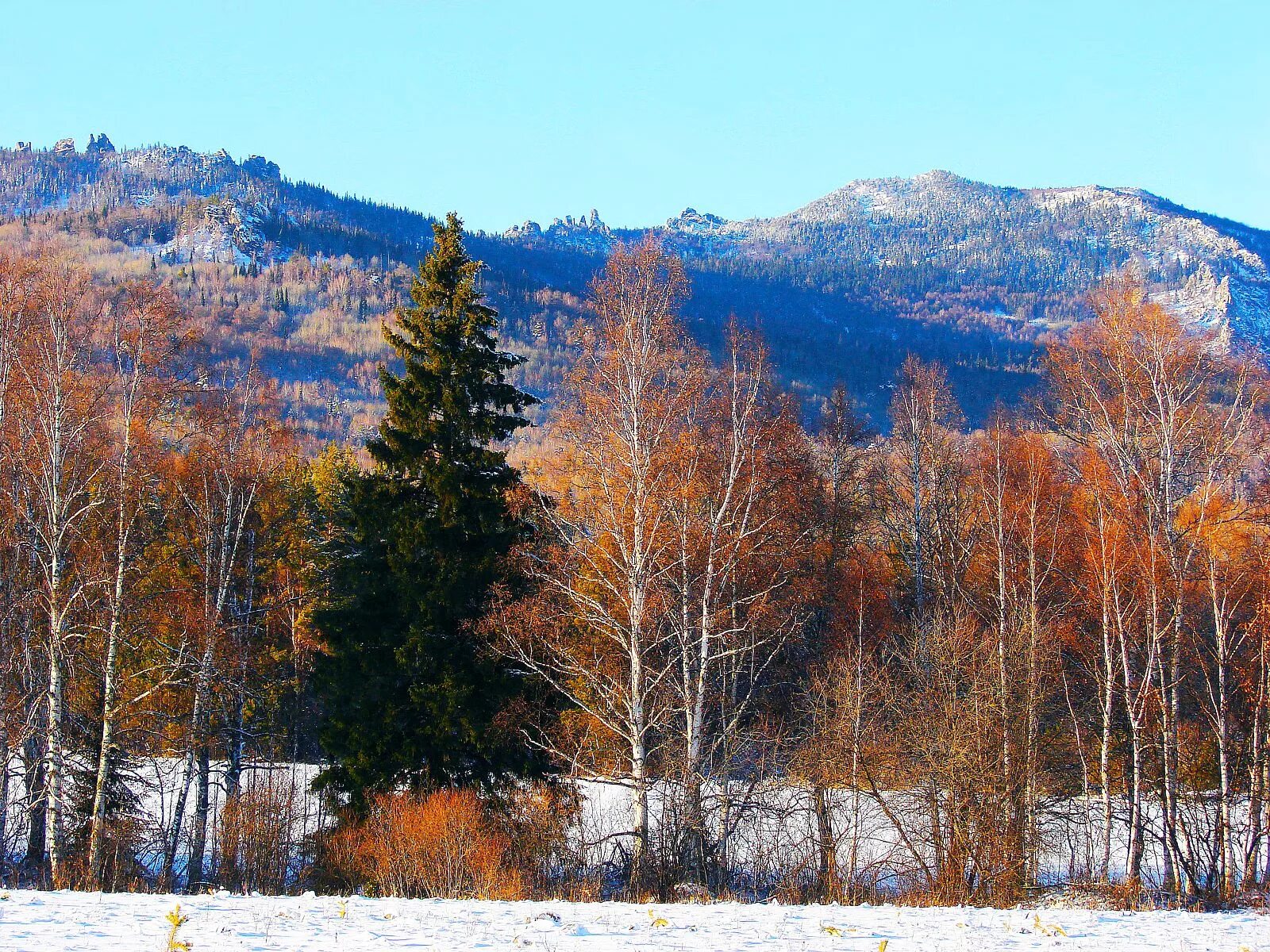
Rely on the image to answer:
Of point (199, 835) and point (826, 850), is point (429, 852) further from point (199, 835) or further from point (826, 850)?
point (826, 850)

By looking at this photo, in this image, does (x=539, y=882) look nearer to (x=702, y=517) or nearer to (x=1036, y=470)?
(x=702, y=517)

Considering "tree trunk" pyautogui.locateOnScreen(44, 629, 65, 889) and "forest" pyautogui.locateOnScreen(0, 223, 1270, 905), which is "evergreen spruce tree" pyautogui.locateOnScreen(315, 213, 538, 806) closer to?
"forest" pyautogui.locateOnScreen(0, 223, 1270, 905)

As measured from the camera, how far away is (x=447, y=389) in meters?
19.5

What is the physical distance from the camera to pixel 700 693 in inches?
701

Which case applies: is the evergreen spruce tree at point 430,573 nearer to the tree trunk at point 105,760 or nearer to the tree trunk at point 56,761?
the tree trunk at point 105,760

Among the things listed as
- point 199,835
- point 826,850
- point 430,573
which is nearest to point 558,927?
point 430,573

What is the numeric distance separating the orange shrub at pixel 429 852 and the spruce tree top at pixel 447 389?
635 centimetres

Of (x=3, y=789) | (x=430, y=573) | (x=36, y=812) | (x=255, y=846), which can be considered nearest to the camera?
(x=3, y=789)

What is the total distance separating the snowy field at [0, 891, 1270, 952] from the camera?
9.66 metres

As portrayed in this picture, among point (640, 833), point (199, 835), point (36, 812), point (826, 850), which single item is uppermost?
point (36, 812)

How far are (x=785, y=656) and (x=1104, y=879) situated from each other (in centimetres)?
898

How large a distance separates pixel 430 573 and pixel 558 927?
9411 mm

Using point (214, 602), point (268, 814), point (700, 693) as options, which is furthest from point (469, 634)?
→ point (214, 602)

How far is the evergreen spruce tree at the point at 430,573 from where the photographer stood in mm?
18125
